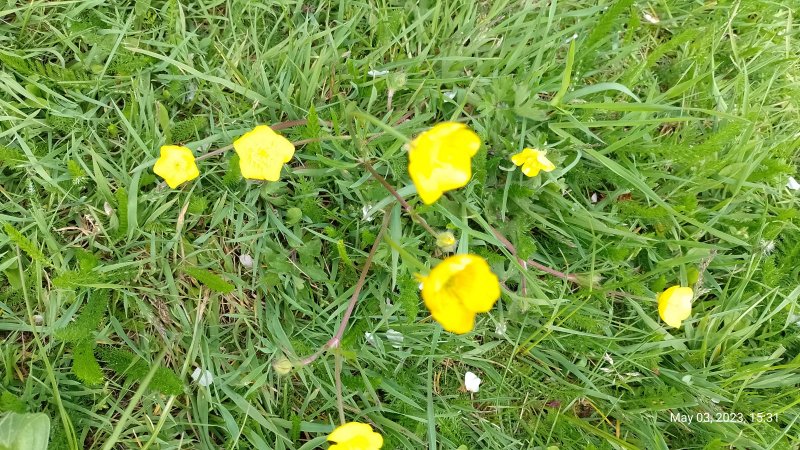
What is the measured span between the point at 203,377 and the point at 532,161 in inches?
60.3

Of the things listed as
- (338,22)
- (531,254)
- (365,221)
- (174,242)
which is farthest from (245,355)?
(338,22)

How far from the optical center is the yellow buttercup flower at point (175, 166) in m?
2.16

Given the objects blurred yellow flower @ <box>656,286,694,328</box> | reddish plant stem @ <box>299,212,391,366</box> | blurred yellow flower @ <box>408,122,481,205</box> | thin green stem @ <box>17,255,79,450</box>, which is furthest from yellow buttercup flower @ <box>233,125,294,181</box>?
blurred yellow flower @ <box>656,286,694,328</box>

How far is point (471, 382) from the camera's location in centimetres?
252

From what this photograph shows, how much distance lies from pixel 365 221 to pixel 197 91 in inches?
34.4

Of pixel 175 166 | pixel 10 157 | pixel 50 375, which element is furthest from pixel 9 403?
pixel 175 166

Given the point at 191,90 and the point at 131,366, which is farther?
the point at 191,90

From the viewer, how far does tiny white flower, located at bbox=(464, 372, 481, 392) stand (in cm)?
252

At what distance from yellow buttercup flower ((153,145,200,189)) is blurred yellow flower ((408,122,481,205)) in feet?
2.95

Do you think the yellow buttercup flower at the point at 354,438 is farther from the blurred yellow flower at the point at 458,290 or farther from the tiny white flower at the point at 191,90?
the tiny white flower at the point at 191,90

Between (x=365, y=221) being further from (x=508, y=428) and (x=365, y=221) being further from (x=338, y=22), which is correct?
(x=508, y=428)

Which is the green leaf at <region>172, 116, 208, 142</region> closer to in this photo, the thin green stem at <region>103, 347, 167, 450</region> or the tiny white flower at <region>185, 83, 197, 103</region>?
the tiny white flower at <region>185, 83, 197, 103</region>

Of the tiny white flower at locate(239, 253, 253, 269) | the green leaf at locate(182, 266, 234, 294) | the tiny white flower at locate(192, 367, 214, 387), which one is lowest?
the tiny white flower at locate(192, 367, 214, 387)

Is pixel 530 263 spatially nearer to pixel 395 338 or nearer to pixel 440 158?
pixel 395 338
